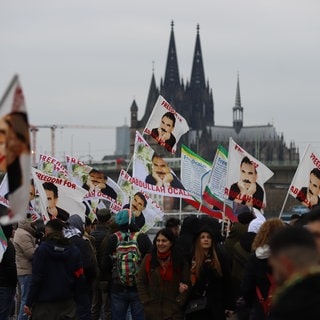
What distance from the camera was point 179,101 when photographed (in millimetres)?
159750

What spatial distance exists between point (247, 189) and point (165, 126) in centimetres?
315

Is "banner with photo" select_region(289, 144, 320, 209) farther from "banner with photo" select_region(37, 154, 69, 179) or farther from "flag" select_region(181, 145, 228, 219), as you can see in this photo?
"banner with photo" select_region(37, 154, 69, 179)

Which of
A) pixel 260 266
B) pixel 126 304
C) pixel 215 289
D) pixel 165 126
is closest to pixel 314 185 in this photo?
pixel 165 126

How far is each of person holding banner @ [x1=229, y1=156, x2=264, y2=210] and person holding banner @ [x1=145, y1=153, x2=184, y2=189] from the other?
183 cm

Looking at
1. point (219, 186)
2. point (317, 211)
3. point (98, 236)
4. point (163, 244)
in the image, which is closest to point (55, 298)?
point (163, 244)

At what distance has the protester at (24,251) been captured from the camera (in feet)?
41.3

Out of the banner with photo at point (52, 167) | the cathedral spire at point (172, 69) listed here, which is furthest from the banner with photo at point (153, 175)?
the cathedral spire at point (172, 69)

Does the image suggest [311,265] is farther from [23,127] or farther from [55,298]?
→ [55,298]

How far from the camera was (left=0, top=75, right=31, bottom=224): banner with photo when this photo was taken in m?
5.71

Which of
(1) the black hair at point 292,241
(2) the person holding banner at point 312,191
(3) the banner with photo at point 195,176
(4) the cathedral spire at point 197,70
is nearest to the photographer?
(1) the black hair at point 292,241

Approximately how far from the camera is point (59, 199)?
1352 cm

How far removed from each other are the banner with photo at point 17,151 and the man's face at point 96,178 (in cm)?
1337

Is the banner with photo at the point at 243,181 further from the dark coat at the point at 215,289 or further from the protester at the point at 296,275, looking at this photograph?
the protester at the point at 296,275

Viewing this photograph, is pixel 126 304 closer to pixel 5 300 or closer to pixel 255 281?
pixel 5 300
